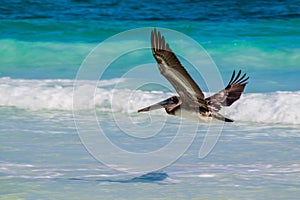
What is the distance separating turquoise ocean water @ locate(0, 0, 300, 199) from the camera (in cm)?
605

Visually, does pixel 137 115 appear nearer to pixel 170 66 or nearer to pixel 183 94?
pixel 183 94

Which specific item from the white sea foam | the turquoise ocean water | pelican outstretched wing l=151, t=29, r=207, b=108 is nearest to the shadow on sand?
the turquoise ocean water

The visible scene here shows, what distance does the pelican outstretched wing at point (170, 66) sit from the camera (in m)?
5.18

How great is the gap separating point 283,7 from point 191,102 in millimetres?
12984

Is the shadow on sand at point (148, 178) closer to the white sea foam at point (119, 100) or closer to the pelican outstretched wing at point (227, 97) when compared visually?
the pelican outstretched wing at point (227, 97)

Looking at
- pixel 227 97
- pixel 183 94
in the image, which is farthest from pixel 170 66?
pixel 227 97

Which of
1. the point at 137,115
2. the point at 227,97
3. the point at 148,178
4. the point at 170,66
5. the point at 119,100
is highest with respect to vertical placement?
the point at 119,100

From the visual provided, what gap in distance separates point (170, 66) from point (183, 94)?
0.55 metres

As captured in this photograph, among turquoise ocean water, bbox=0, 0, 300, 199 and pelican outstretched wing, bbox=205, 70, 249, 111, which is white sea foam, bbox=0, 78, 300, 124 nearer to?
turquoise ocean water, bbox=0, 0, 300, 199

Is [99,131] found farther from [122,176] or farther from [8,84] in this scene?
[8,84]

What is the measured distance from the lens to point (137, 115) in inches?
352

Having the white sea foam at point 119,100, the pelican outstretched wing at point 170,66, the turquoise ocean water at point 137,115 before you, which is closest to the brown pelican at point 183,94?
the pelican outstretched wing at point 170,66

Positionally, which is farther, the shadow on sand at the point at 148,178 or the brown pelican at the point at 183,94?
the shadow on sand at the point at 148,178

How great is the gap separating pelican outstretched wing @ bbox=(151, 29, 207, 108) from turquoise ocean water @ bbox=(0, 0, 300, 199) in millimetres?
725
